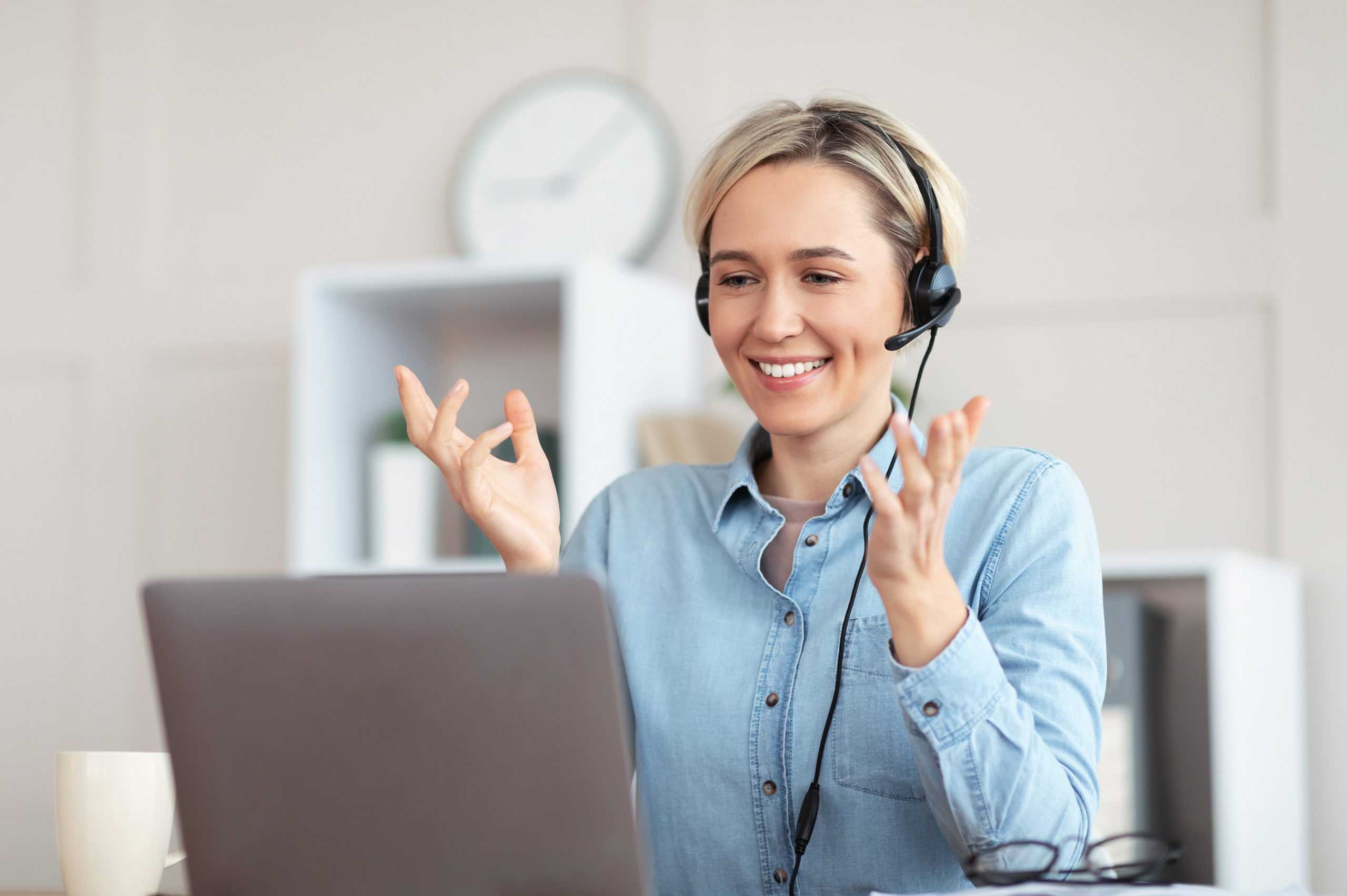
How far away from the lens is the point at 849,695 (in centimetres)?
124

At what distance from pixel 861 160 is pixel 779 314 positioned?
17 centimetres

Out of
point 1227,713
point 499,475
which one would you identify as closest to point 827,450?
point 499,475

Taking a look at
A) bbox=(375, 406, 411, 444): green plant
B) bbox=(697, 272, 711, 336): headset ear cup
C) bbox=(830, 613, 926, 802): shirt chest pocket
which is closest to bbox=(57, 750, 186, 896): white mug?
bbox=(830, 613, 926, 802): shirt chest pocket

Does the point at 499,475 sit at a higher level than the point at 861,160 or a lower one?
lower

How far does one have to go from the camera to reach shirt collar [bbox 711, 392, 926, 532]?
4.42ft

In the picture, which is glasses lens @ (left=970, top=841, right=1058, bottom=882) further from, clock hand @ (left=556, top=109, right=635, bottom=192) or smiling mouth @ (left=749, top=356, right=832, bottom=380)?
clock hand @ (left=556, top=109, right=635, bottom=192)

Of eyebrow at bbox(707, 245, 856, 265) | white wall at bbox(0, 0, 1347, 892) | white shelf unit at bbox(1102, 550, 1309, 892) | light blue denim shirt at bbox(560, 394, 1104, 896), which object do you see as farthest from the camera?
white wall at bbox(0, 0, 1347, 892)

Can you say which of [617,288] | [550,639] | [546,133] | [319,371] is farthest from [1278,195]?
[550,639]

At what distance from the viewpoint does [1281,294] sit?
2455 mm

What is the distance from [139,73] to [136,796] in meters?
2.61

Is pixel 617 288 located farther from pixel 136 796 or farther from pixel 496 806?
pixel 496 806

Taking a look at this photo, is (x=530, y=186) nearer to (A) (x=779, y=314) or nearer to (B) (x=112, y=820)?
(A) (x=779, y=314)

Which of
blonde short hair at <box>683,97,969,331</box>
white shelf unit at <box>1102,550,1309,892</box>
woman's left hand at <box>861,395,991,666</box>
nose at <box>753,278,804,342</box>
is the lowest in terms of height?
white shelf unit at <box>1102,550,1309,892</box>

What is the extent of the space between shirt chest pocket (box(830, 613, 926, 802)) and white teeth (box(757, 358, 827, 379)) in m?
0.26
